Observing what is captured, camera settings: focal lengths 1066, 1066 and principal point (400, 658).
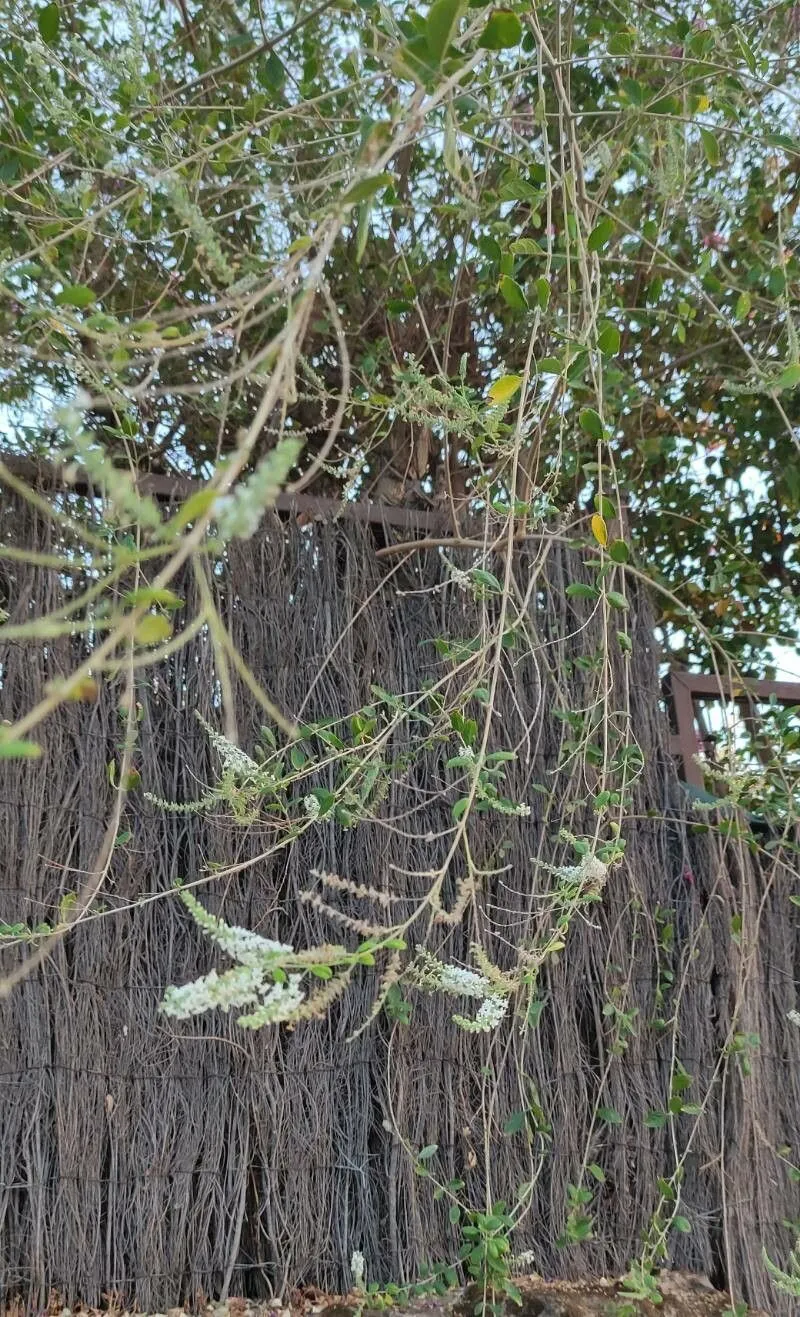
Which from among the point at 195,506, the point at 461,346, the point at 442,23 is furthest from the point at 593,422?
the point at 461,346

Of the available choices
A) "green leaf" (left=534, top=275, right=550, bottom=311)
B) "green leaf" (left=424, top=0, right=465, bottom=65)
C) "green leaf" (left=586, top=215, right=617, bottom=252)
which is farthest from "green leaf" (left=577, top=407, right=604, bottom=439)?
"green leaf" (left=424, top=0, right=465, bottom=65)

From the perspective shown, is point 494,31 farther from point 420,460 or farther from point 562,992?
point 562,992

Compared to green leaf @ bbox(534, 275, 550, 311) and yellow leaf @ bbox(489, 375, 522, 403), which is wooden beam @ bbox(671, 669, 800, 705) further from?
yellow leaf @ bbox(489, 375, 522, 403)

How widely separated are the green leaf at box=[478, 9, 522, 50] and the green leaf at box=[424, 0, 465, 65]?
14 cm

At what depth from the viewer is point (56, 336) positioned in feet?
5.84

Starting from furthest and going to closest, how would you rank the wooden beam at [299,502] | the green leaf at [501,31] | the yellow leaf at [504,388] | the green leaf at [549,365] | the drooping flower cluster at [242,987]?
the wooden beam at [299,502] → the green leaf at [549,365] → the yellow leaf at [504,388] → the green leaf at [501,31] → the drooping flower cluster at [242,987]

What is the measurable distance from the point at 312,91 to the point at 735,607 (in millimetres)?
1712

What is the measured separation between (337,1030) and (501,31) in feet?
5.57

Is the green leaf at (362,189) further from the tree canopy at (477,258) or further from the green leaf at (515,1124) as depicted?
the green leaf at (515,1124)

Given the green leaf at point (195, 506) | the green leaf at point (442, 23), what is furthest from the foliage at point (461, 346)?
the green leaf at point (195, 506)

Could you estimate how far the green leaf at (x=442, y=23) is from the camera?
903mm

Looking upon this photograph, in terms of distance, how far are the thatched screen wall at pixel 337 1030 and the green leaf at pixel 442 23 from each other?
115 cm

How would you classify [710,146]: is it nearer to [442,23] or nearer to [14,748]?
[442,23]

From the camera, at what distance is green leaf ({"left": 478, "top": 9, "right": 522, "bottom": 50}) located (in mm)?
1036
